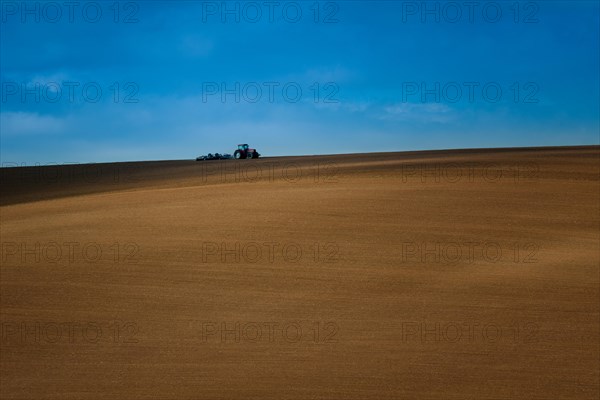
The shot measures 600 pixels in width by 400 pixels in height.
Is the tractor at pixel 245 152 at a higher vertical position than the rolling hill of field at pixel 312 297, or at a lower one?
→ higher

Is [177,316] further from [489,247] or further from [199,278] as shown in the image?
[489,247]

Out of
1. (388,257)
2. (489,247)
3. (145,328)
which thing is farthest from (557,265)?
(145,328)

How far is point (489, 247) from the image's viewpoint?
47.2 feet

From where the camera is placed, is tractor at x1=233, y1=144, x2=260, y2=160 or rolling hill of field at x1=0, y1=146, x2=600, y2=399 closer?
rolling hill of field at x1=0, y1=146, x2=600, y2=399

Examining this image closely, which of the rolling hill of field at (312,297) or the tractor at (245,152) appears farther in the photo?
the tractor at (245,152)

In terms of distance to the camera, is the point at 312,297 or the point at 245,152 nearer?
the point at 312,297

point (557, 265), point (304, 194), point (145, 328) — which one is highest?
point (304, 194)

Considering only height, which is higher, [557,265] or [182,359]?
[557,265]

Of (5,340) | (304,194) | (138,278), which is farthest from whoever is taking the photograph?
(304,194)

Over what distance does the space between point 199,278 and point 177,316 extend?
177 cm

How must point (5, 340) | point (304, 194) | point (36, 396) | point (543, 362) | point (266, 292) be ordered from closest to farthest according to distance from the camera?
point (36, 396) → point (543, 362) → point (5, 340) → point (266, 292) → point (304, 194)

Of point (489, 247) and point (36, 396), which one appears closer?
point (36, 396)

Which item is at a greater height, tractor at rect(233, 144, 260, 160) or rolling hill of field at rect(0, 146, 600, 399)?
tractor at rect(233, 144, 260, 160)

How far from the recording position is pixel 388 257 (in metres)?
13.6
